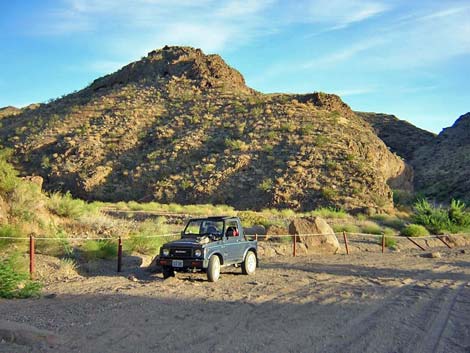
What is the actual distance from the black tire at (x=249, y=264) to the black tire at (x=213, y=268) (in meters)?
1.43

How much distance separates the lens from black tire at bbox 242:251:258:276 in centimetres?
1460

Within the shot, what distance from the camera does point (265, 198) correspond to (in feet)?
130

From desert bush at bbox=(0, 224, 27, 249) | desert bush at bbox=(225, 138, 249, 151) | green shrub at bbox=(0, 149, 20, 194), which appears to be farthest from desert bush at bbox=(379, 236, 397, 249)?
desert bush at bbox=(225, 138, 249, 151)

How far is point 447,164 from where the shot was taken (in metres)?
71.5

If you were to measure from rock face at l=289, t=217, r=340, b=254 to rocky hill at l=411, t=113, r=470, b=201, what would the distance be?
39.4m

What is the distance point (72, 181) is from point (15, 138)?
14.3 meters

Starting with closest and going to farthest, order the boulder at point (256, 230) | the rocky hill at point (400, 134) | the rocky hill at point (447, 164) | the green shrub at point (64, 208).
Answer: the green shrub at point (64, 208), the boulder at point (256, 230), the rocky hill at point (447, 164), the rocky hill at point (400, 134)

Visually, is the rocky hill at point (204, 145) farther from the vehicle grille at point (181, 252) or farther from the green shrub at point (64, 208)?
the vehicle grille at point (181, 252)

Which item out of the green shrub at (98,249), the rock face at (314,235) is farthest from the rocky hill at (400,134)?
the green shrub at (98,249)

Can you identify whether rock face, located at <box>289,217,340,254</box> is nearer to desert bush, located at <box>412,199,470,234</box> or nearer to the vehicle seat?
the vehicle seat

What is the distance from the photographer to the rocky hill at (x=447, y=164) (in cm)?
6084

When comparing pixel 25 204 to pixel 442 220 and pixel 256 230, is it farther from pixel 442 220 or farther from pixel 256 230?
pixel 442 220

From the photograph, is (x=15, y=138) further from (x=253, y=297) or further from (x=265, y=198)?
(x=253, y=297)

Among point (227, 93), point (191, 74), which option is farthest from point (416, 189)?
point (191, 74)
